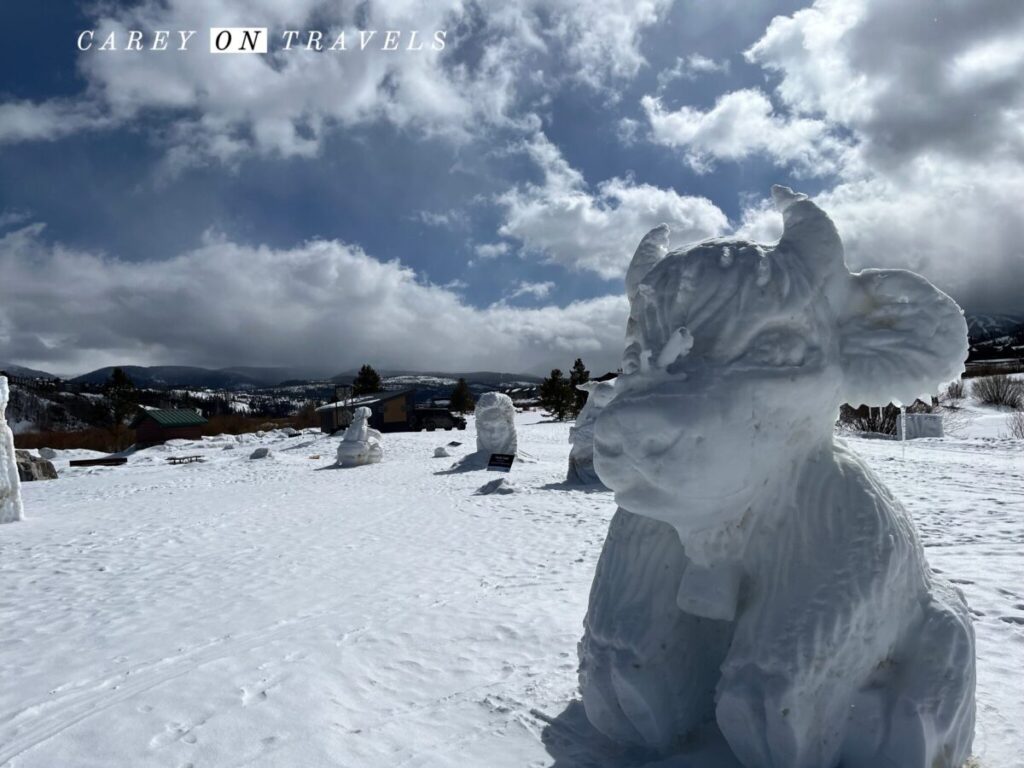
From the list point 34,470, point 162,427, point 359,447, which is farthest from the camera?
point 162,427

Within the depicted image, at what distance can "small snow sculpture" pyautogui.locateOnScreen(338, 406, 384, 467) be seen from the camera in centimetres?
1630

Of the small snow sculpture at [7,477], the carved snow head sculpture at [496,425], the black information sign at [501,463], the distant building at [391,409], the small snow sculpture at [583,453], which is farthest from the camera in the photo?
the distant building at [391,409]

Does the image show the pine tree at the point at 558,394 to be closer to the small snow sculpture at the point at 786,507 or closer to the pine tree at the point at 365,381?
the pine tree at the point at 365,381

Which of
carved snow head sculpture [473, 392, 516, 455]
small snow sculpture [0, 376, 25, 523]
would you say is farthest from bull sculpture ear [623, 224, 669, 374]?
carved snow head sculpture [473, 392, 516, 455]

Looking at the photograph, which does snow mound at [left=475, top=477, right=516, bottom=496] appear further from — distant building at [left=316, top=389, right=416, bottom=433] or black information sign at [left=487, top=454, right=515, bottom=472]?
distant building at [left=316, top=389, right=416, bottom=433]

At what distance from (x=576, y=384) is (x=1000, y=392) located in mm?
23256

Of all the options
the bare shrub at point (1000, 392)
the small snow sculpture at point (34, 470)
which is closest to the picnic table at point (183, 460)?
the small snow sculpture at point (34, 470)

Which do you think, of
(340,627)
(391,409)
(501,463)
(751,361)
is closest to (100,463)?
(501,463)

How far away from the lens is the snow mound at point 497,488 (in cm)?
1076

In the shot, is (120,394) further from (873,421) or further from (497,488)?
(873,421)

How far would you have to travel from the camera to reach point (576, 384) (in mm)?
42156

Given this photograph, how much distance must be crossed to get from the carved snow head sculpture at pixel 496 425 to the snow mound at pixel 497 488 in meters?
3.36

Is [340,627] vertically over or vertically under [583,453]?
under

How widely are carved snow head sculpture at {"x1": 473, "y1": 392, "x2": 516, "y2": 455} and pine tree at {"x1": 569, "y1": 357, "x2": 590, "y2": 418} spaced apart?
26047mm
